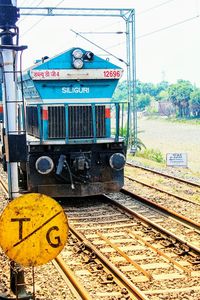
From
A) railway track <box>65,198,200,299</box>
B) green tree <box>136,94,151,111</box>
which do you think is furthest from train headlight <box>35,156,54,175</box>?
green tree <box>136,94,151,111</box>

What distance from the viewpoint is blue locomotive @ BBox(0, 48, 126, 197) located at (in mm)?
11642

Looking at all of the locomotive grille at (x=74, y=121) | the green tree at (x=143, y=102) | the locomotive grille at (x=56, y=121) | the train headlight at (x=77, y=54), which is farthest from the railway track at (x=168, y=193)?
the green tree at (x=143, y=102)

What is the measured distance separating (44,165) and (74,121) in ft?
4.16

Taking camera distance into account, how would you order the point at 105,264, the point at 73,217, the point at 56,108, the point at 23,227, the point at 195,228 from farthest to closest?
the point at 56,108 → the point at 73,217 → the point at 195,228 → the point at 105,264 → the point at 23,227

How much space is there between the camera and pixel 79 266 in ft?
25.1

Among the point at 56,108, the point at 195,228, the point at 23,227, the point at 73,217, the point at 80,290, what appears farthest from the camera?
the point at 56,108

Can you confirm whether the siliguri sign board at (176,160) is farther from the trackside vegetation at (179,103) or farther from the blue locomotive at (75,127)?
the trackside vegetation at (179,103)

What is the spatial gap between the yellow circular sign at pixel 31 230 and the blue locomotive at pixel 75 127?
219 inches

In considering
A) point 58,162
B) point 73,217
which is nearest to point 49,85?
point 58,162

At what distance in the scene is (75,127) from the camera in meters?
11.9

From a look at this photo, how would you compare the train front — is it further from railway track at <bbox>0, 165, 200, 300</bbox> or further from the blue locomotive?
railway track at <bbox>0, 165, 200, 300</bbox>

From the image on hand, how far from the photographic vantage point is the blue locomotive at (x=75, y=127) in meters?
11.6

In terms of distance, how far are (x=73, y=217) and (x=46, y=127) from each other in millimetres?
2147

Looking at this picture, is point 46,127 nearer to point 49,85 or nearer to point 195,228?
point 49,85
